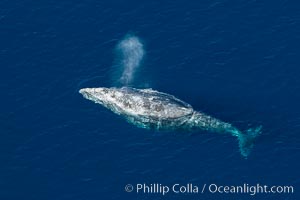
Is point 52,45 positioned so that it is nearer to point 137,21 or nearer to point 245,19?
point 137,21

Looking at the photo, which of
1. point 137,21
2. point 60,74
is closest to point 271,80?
point 137,21

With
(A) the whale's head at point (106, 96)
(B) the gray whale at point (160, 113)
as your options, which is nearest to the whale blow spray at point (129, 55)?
(A) the whale's head at point (106, 96)

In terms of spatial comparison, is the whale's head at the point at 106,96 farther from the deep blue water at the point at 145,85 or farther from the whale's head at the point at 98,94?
the deep blue water at the point at 145,85

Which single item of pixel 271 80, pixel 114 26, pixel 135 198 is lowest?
pixel 135 198

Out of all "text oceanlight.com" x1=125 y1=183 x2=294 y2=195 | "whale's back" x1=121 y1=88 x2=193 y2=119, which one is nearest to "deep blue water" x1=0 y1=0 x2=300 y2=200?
"text oceanlight.com" x1=125 y1=183 x2=294 y2=195

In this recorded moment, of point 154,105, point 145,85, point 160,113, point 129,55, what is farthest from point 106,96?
point 129,55

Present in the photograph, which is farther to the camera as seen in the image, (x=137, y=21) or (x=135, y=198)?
(x=137, y=21)

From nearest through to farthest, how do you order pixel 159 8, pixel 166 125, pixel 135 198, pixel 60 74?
pixel 135 198, pixel 166 125, pixel 60 74, pixel 159 8

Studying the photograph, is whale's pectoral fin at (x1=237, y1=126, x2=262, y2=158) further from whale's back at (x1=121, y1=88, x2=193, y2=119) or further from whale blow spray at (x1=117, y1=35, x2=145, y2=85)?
whale blow spray at (x1=117, y1=35, x2=145, y2=85)
